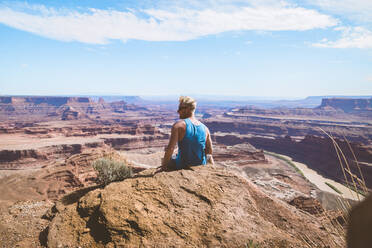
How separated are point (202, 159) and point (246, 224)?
59.9 inches

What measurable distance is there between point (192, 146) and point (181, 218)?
1.40m

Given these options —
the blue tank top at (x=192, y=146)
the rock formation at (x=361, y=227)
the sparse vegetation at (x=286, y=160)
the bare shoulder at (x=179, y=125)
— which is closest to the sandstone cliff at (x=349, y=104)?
the sparse vegetation at (x=286, y=160)

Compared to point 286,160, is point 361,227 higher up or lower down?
higher up

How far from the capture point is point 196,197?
342 cm

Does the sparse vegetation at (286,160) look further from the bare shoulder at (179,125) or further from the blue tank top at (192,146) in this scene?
the bare shoulder at (179,125)

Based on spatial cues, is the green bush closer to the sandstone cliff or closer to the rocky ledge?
the rocky ledge

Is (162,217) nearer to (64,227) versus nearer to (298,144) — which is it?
(64,227)

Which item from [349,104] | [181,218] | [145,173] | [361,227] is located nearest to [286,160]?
[145,173]

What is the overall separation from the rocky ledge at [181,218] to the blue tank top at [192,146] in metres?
0.33

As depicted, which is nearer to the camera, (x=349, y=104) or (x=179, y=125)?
(x=179, y=125)

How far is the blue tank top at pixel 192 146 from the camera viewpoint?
156 inches

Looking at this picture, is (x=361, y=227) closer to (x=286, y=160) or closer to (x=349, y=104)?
(x=286, y=160)

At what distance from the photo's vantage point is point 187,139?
3965 millimetres

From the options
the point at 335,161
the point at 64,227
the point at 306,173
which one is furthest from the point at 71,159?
the point at 335,161
